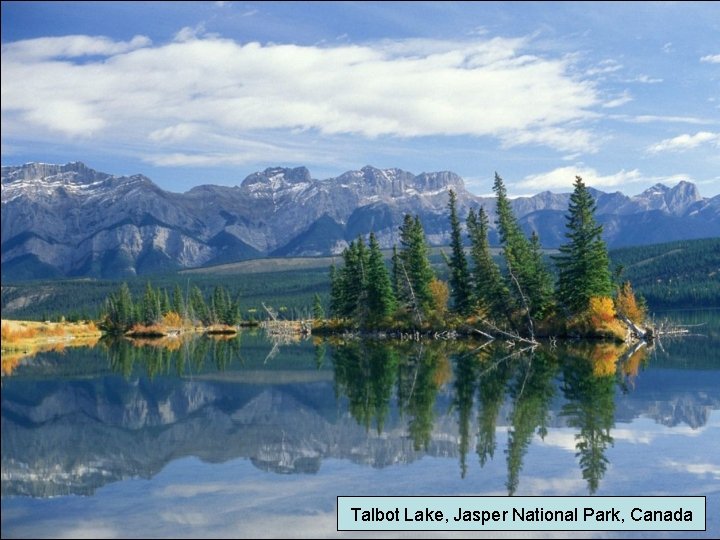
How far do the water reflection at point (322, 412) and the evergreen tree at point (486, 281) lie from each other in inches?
1222

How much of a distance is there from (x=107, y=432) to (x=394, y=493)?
19977 millimetres

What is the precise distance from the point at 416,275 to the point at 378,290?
9.49m

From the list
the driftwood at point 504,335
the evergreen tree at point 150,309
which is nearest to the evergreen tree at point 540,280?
the driftwood at point 504,335

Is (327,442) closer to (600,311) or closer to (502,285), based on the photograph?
(600,311)

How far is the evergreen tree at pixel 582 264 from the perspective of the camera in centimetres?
9875

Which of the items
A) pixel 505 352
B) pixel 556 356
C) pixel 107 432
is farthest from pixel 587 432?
pixel 505 352

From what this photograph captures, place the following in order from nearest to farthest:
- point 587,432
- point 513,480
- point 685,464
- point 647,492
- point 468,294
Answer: point 647,492 → point 513,480 → point 685,464 → point 587,432 → point 468,294

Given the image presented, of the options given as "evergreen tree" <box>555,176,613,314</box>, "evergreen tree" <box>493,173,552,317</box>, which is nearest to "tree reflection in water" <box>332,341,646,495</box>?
"evergreen tree" <box>555,176,613,314</box>

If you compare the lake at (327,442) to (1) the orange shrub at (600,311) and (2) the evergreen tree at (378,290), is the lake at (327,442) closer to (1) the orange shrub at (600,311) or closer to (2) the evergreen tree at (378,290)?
(1) the orange shrub at (600,311)

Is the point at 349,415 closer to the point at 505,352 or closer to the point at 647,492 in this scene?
the point at 647,492

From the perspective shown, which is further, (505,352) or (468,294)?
(468,294)

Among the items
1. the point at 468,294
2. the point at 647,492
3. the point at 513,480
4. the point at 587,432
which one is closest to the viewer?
the point at 647,492

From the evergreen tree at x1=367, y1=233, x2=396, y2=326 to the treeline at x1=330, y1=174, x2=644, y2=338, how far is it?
0.17m

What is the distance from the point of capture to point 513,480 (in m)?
26.0
